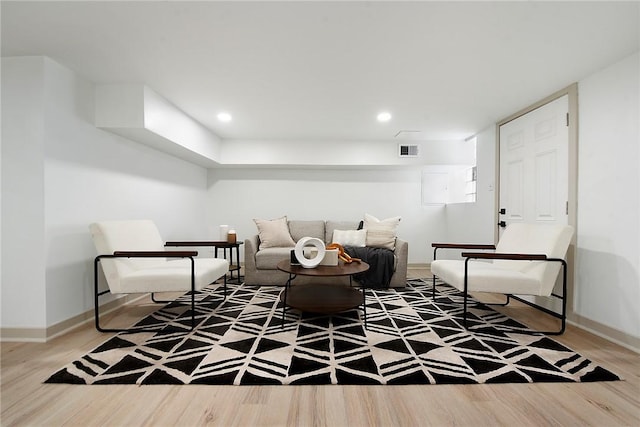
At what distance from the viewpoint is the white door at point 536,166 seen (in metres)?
2.68

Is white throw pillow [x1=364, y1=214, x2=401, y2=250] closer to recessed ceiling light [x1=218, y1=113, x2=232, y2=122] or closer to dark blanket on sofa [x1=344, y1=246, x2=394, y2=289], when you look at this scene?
dark blanket on sofa [x1=344, y1=246, x2=394, y2=289]

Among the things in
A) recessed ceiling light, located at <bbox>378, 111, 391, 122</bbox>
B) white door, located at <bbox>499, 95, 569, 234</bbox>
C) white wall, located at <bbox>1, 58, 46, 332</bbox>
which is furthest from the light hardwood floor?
recessed ceiling light, located at <bbox>378, 111, 391, 122</bbox>

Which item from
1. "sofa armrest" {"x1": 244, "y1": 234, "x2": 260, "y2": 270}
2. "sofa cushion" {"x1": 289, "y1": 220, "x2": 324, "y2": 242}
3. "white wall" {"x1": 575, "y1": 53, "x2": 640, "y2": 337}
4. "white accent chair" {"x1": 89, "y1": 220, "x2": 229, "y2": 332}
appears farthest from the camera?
"sofa cushion" {"x1": 289, "y1": 220, "x2": 324, "y2": 242}

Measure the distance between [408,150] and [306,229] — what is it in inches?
84.9

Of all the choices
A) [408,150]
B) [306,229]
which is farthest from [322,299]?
[408,150]

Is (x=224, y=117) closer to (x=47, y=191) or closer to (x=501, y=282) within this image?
(x=47, y=191)

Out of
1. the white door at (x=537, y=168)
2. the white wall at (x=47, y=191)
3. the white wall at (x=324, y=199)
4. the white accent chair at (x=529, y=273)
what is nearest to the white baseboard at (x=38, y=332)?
the white wall at (x=47, y=191)

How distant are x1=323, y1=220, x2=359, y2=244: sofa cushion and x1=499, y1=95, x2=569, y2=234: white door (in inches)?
81.4

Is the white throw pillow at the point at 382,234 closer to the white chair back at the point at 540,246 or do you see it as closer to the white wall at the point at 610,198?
the white chair back at the point at 540,246

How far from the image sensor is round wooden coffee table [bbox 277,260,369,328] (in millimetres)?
2381

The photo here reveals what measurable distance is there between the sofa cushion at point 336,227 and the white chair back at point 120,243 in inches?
98.6

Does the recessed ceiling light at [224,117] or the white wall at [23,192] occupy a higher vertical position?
the recessed ceiling light at [224,117]

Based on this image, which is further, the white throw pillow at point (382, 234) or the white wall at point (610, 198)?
the white throw pillow at point (382, 234)

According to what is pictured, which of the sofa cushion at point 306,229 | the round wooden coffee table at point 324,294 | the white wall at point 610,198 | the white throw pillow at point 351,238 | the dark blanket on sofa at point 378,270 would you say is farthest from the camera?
the sofa cushion at point 306,229
